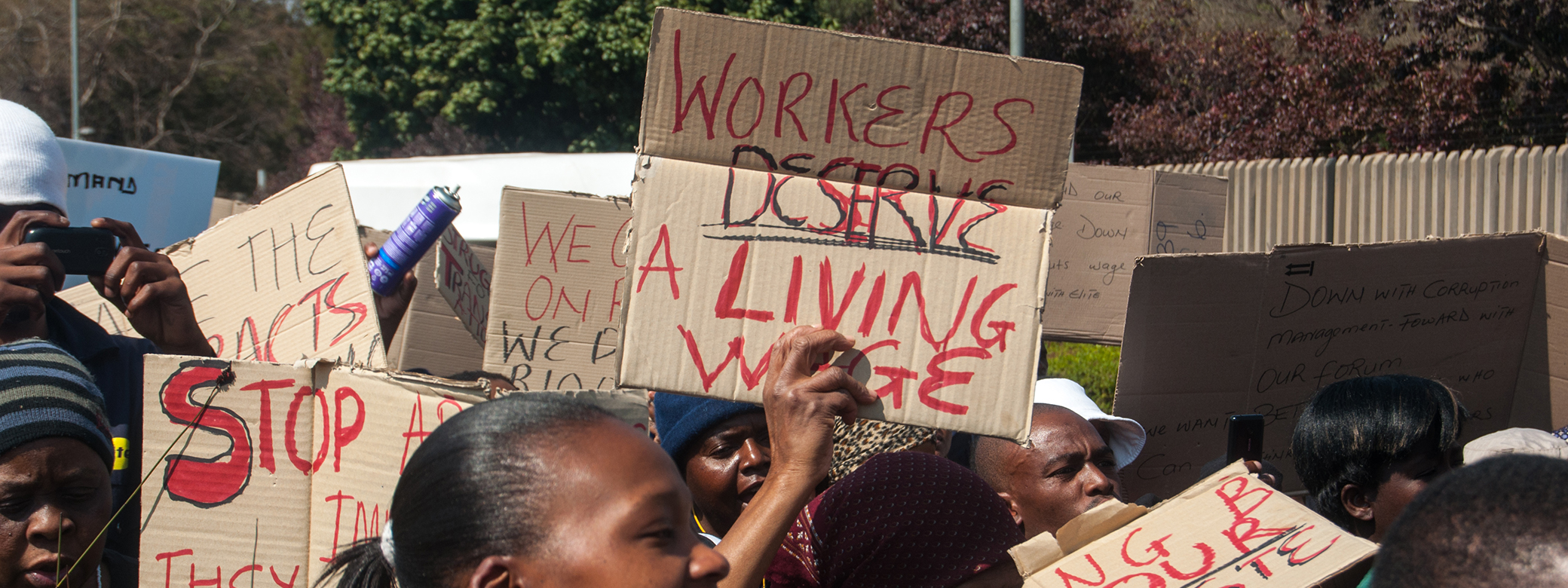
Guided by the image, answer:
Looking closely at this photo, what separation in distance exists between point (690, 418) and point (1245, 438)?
3.75 feet

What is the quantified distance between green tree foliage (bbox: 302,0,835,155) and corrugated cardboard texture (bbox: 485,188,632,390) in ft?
37.2

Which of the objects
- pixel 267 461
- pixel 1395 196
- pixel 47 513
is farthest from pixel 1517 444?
pixel 1395 196

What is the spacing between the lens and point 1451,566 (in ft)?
3.14

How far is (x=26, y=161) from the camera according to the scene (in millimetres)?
2199

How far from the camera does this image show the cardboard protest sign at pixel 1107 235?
4.21 m

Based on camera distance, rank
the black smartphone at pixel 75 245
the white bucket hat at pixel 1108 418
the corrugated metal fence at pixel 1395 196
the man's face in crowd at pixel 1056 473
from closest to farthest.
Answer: the black smartphone at pixel 75 245 → the man's face in crowd at pixel 1056 473 → the white bucket hat at pixel 1108 418 → the corrugated metal fence at pixel 1395 196

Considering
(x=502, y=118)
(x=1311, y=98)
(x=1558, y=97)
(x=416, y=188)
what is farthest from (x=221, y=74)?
(x=1558, y=97)

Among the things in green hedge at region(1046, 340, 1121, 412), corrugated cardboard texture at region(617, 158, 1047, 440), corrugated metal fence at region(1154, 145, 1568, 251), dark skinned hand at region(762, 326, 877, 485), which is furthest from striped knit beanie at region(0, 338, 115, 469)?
green hedge at region(1046, 340, 1121, 412)

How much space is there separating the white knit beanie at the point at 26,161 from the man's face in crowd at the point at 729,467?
55.5 inches

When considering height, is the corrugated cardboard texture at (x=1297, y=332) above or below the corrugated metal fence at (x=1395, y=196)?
below

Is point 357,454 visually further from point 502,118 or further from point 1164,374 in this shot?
point 502,118

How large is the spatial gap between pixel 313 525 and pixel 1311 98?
11.0 metres

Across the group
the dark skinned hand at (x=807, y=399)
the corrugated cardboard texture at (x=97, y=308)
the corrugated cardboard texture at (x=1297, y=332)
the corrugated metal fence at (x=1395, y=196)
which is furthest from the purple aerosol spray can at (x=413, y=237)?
the corrugated metal fence at (x=1395, y=196)

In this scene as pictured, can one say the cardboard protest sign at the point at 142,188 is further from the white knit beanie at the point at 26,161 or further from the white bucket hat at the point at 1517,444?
the white bucket hat at the point at 1517,444
